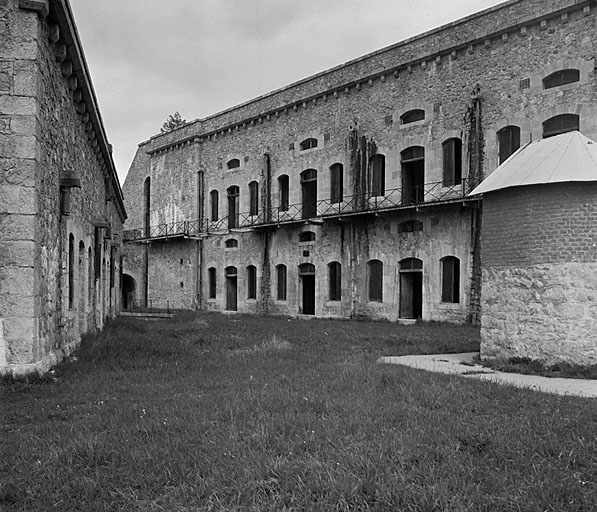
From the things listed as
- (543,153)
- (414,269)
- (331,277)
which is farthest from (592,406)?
(331,277)

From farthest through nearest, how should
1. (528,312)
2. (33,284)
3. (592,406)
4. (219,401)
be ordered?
1. (528,312)
2. (33,284)
3. (219,401)
4. (592,406)

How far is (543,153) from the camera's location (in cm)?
947

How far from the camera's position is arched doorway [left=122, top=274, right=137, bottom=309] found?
3652 cm

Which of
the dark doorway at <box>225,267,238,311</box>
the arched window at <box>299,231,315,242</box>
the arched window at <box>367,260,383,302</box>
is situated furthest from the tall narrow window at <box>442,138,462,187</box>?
the dark doorway at <box>225,267,238,311</box>

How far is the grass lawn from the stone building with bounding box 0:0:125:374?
0.82 metres

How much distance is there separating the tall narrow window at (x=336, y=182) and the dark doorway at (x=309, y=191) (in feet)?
3.79

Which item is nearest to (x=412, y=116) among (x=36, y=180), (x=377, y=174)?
(x=377, y=174)

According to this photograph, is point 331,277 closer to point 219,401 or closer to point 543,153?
point 543,153

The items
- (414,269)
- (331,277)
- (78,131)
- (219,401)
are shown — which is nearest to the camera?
(219,401)

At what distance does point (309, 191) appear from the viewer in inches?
1019

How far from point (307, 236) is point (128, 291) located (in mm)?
16906

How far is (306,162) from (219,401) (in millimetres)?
19652

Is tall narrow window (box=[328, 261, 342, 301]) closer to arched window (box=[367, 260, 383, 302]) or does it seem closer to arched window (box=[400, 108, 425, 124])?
arched window (box=[367, 260, 383, 302])

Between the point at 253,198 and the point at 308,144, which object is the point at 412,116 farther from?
the point at 253,198
